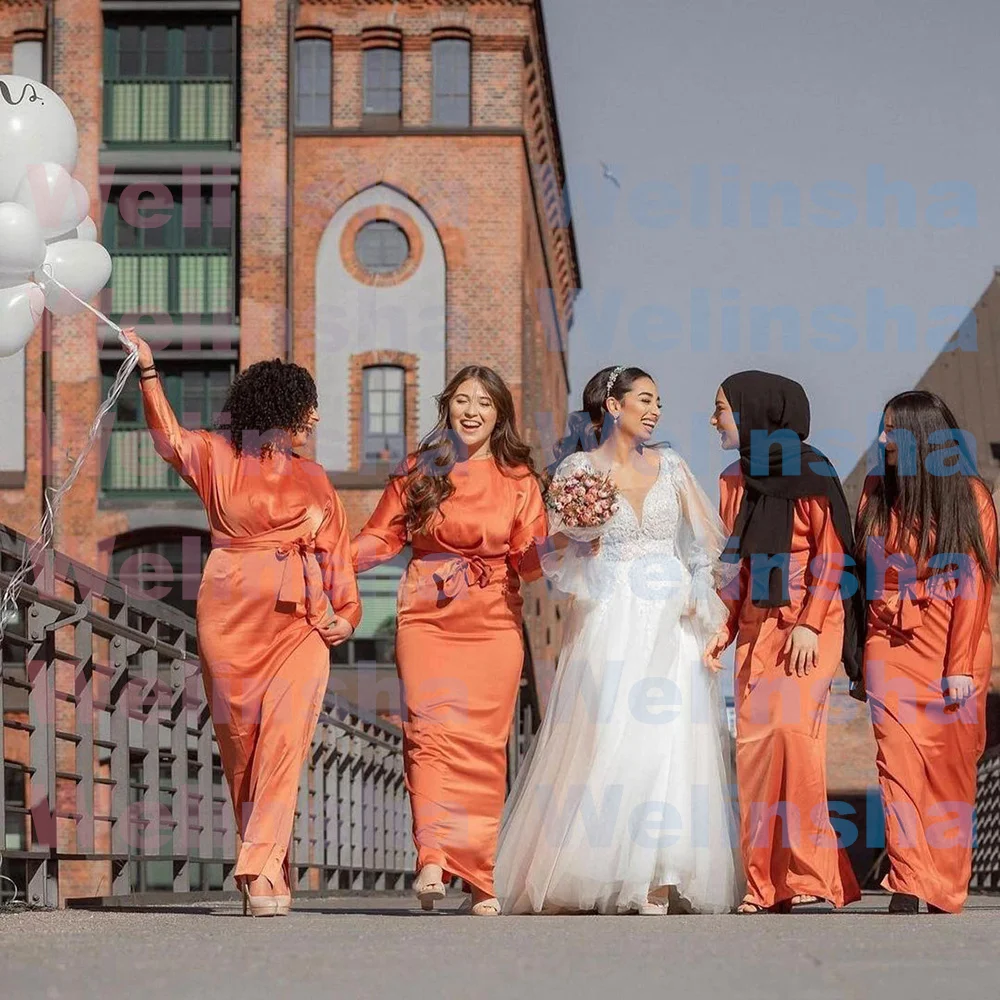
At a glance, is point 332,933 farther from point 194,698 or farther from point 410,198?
point 410,198

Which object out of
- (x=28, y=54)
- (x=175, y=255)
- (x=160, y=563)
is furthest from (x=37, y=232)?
(x=28, y=54)

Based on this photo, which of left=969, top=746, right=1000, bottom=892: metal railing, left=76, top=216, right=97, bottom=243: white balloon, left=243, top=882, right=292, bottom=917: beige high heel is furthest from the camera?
left=969, top=746, right=1000, bottom=892: metal railing

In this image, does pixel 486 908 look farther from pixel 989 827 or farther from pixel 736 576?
pixel 989 827

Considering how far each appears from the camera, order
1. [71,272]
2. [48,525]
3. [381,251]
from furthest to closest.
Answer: [381,251]
[71,272]
[48,525]

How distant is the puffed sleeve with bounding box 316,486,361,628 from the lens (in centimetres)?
881

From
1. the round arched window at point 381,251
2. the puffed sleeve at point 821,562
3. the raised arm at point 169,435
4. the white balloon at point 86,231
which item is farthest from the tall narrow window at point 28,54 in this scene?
the puffed sleeve at point 821,562

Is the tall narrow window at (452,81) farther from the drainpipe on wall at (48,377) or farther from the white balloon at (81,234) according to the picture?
the white balloon at (81,234)

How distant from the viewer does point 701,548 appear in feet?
30.6

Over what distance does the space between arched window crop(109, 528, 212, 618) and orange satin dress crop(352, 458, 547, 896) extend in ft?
96.5

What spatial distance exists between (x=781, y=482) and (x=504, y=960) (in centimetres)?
409

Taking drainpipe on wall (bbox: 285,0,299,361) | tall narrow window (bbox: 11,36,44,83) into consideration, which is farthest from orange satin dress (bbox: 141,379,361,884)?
tall narrow window (bbox: 11,36,44,83)

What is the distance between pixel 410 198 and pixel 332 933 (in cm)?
3277

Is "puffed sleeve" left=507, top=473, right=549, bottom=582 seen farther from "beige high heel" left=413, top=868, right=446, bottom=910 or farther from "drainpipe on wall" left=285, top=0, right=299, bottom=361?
"drainpipe on wall" left=285, top=0, right=299, bottom=361

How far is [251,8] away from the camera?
128ft
